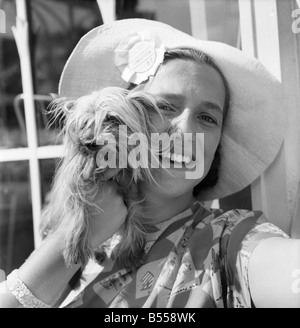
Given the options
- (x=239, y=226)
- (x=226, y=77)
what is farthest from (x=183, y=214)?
(x=226, y=77)

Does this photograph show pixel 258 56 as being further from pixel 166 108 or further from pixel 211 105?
pixel 166 108

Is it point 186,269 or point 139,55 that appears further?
point 139,55

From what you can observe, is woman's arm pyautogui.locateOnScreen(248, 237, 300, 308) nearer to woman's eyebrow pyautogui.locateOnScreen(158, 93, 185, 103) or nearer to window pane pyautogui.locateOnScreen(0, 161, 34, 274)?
woman's eyebrow pyautogui.locateOnScreen(158, 93, 185, 103)

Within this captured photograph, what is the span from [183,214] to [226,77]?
1.29ft

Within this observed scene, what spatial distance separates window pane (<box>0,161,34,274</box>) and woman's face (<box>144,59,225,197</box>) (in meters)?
0.65

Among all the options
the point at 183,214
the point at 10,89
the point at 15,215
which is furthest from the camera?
the point at 15,215

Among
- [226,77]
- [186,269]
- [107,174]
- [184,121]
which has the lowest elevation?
[186,269]

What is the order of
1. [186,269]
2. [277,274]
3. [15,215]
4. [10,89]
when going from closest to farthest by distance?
[277,274] → [186,269] → [10,89] → [15,215]

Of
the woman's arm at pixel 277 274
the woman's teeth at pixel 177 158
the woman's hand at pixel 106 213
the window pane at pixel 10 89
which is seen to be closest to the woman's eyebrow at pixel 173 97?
the woman's teeth at pixel 177 158

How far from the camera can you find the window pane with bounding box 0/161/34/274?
1521 millimetres

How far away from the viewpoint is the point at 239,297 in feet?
3.34

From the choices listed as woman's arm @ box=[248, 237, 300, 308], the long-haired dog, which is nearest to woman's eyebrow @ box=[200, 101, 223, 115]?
the long-haired dog

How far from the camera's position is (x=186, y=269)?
1.06 meters
